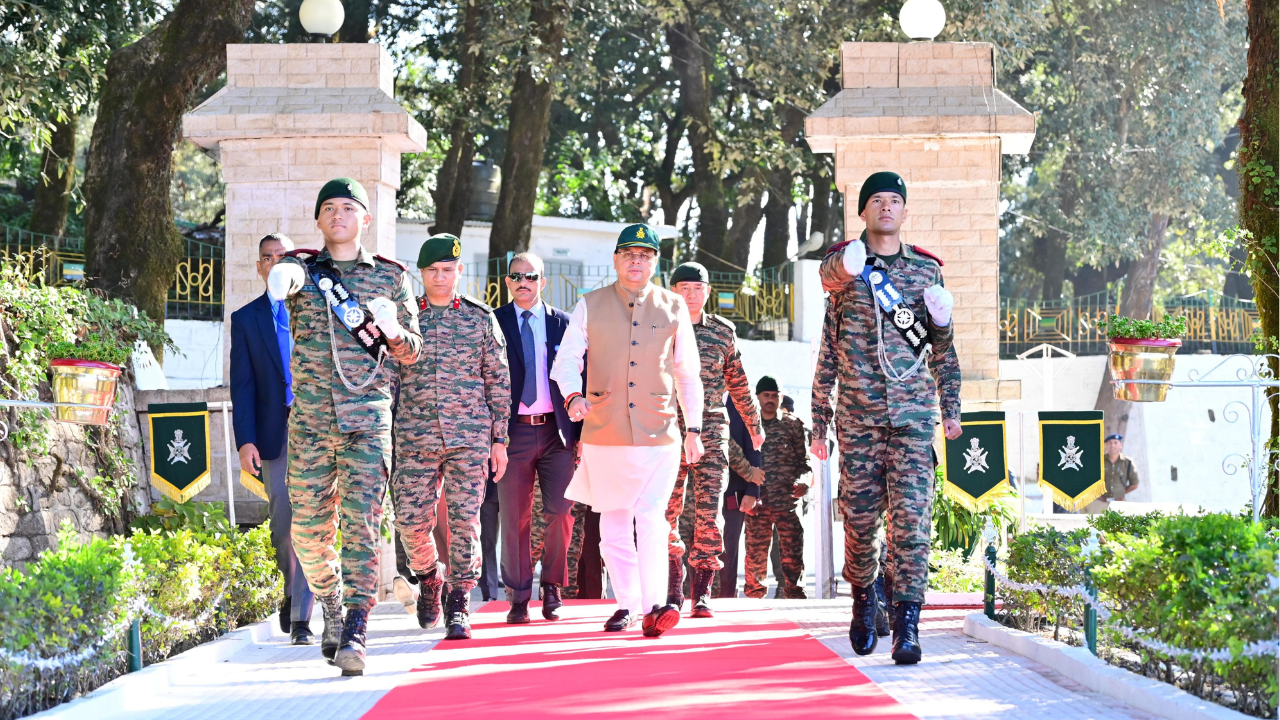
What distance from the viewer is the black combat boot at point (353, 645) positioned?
592 centimetres

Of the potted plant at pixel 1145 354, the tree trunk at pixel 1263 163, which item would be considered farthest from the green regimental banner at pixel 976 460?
the tree trunk at pixel 1263 163

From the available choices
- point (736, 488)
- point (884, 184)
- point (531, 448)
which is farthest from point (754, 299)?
point (884, 184)

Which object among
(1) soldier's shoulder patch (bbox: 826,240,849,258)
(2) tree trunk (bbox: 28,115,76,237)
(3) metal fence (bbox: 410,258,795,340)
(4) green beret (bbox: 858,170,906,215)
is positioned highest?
(2) tree trunk (bbox: 28,115,76,237)

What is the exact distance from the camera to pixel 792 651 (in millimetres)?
6637

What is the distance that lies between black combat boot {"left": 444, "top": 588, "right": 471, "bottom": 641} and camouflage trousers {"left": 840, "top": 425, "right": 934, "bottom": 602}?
198cm

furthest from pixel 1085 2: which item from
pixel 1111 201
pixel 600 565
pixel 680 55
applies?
pixel 600 565

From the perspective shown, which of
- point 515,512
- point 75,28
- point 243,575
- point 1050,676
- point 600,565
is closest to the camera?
point 1050,676

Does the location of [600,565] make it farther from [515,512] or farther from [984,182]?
[984,182]

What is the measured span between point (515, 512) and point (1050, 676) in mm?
3238

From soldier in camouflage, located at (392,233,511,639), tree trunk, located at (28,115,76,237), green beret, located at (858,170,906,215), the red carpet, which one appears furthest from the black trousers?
tree trunk, located at (28,115,76,237)

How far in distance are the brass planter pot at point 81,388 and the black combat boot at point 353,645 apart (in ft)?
9.46

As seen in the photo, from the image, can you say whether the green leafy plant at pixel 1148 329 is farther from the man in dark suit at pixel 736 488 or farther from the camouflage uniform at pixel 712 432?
the man in dark suit at pixel 736 488

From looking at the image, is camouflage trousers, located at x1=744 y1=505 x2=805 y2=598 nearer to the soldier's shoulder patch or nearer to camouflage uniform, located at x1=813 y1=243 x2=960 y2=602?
camouflage uniform, located at x1=813 y1=243 x2=960 y2=602

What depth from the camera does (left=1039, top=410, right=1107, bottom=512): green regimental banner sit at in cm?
894
